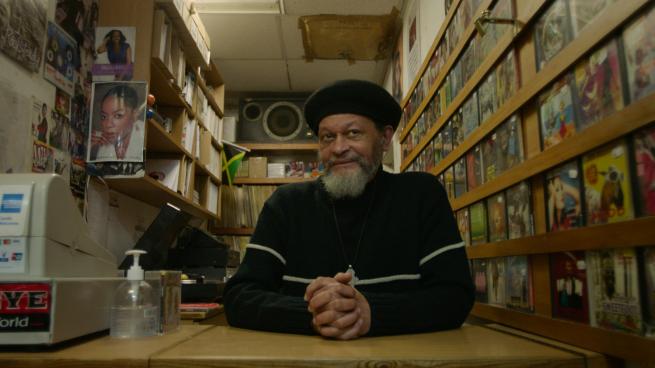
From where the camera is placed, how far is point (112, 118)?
6.66ft

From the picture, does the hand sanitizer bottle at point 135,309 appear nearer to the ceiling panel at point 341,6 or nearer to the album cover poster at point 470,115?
the album cover poster at point 470,115

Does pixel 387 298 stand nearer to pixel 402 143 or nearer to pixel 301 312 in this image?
pixel 301 312

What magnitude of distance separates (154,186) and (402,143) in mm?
1353

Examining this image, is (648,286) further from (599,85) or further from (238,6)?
(238,6)

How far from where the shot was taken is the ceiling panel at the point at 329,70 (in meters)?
3.75

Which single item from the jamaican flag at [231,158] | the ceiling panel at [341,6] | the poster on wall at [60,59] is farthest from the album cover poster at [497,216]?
the jamaican flag at [231,158]

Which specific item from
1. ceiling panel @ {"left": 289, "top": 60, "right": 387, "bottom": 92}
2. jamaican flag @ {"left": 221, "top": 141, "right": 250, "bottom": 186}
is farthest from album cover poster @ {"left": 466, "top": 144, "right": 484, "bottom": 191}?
jamaican flag @ {"left": 221, "top": 141, "right": 250, "bottom": 186}

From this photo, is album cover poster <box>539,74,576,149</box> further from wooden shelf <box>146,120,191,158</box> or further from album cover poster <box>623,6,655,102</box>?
wooden shelf <box>146,120,191,158</box>

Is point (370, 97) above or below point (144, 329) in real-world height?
above

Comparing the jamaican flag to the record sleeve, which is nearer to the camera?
the record sleeve

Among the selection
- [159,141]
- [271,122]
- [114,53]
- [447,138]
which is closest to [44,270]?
[447,138]

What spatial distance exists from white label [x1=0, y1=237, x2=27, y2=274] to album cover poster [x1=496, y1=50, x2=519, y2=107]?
1.09 meters

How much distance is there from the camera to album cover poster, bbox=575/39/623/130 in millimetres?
750

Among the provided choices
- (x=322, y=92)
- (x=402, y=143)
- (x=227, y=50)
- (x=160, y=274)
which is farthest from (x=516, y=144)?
(x=227, y=50)
